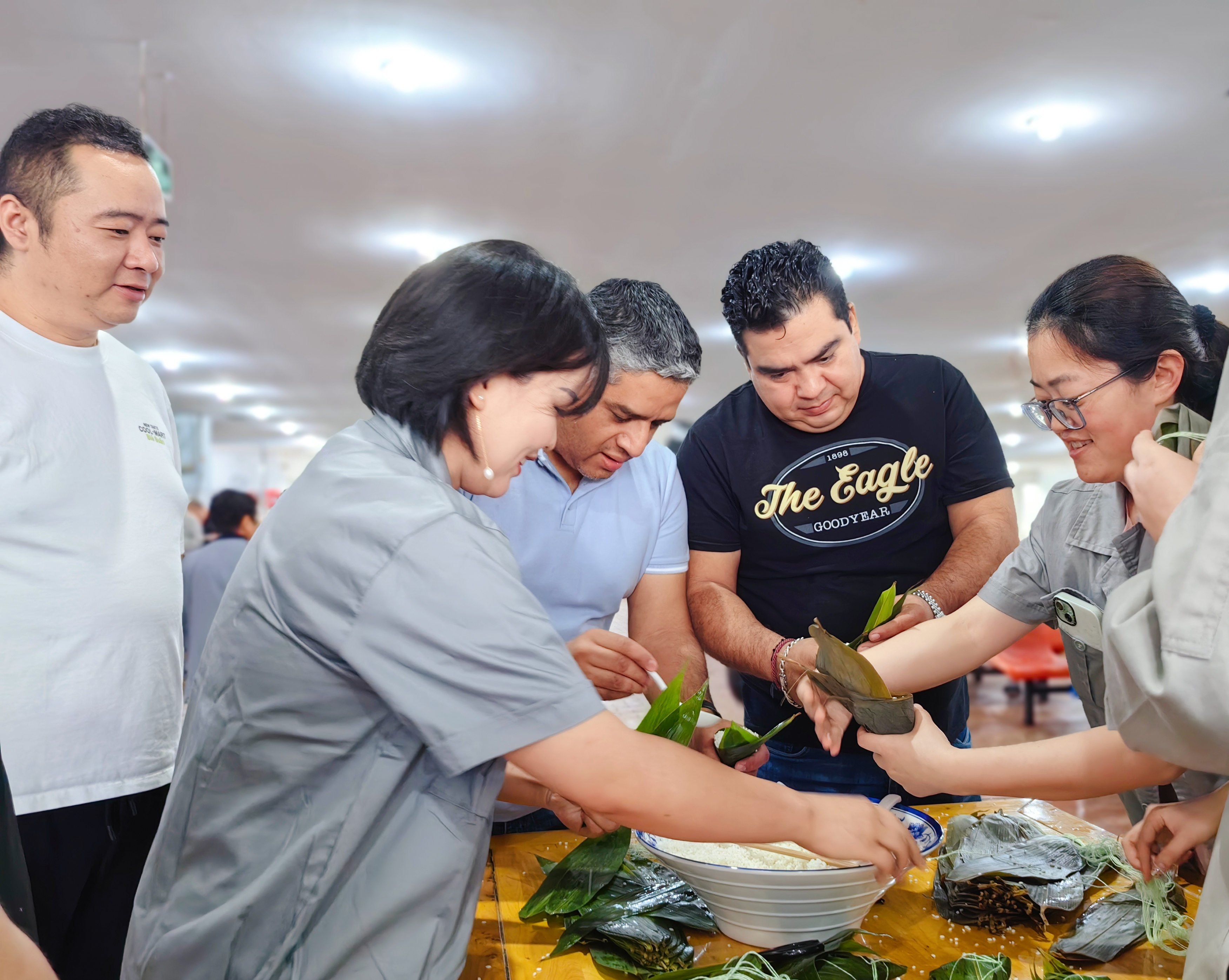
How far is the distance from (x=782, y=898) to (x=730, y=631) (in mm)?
967

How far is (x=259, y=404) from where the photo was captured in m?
13.8

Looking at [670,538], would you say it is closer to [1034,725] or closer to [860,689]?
[860,689]

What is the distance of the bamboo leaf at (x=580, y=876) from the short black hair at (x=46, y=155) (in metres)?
1.48

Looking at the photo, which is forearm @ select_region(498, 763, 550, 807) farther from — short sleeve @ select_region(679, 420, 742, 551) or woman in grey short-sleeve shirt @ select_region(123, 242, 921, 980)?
short sleeve @ select_region(679, 420, 742, 551)

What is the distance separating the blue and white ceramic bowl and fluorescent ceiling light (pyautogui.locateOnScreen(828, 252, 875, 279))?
608 centimetres

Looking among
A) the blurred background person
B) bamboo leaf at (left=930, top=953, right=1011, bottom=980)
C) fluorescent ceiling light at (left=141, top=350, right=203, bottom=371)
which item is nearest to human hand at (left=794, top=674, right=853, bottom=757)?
bamboo leaf at (left=930, top=953, right=1011, bottom=980)

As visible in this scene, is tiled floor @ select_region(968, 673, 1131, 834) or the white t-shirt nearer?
the white t-shirt

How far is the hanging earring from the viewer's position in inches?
45.5

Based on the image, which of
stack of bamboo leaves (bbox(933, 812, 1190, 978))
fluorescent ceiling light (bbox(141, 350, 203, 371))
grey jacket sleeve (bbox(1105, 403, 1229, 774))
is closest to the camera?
grey jacket sleeve (bbox(1105, 403, 1229, 774))

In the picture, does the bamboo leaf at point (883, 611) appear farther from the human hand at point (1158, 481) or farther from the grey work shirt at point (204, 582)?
the grey work shirt at point (204, 582)

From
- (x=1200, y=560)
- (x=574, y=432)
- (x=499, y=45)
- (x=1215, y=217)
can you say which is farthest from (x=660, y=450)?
(x=1215, y=217)

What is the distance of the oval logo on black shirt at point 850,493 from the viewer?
217 cm

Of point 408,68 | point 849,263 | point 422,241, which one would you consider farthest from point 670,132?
point 849,263

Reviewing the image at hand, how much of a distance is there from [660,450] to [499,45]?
8.33 feet
